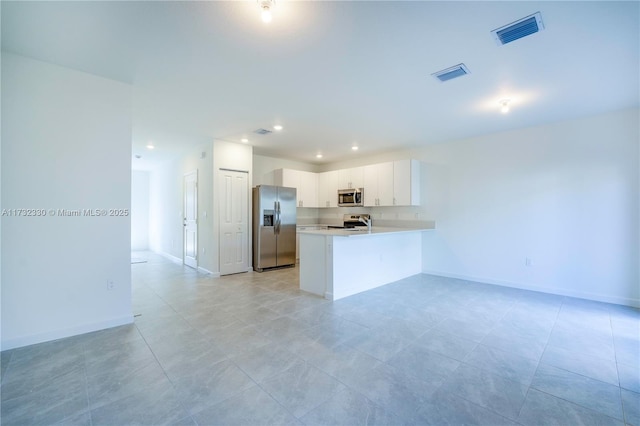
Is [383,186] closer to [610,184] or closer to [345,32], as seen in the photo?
[610,184]

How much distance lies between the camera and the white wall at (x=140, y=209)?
9.05 meters

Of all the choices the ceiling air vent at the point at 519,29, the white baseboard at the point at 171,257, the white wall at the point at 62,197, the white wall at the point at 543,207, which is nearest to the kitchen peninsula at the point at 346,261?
the white wall at the point at 543,207

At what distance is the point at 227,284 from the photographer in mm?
4797

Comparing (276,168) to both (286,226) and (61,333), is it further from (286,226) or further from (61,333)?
(61,333)

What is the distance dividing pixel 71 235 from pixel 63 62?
1.70 metres

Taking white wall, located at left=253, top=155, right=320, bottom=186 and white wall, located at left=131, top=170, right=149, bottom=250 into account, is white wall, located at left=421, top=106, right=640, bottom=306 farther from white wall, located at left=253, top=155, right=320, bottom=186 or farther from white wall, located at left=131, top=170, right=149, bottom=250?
white wall, located at left=131, top=170, right=149, bottom=250

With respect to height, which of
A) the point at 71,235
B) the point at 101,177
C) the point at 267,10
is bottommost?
the point at 71,235

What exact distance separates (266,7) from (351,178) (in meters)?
5.01

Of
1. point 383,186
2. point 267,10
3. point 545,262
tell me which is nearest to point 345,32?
point 267,10

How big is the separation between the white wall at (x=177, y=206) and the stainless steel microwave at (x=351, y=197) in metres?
3.05

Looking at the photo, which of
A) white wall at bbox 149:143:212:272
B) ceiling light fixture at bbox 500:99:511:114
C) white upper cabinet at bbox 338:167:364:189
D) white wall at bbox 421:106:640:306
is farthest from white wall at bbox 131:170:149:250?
ceiling light fixture at bbox 500:99:511:114

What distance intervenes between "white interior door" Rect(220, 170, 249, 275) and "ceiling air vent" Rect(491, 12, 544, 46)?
474 cm

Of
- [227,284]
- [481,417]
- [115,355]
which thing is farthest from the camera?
[227,284]

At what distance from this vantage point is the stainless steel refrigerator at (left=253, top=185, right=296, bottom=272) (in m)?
5.82
